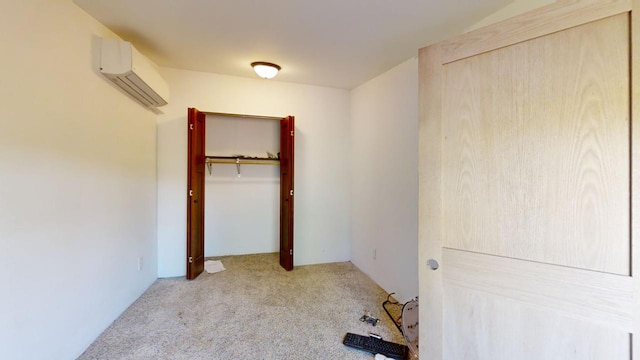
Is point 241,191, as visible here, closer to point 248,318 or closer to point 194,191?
point 194,191

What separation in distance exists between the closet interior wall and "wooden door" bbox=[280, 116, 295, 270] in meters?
0.43

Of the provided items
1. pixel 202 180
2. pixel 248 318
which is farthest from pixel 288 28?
pixel 248 318

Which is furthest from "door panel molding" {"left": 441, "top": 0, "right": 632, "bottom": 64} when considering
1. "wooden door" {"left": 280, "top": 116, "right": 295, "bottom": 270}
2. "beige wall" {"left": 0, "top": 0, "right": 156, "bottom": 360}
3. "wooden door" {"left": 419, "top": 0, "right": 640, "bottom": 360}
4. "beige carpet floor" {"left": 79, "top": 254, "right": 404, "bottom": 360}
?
"wooden door" {"left": 280, "top": 116, "right": 295, "bottom": 270}

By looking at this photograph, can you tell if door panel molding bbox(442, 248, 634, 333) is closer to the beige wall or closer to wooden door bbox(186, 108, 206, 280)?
the beige wall

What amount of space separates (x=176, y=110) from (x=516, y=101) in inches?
135

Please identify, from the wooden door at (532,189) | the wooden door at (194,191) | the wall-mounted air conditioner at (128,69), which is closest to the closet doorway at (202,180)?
the wooden door at (194,191)

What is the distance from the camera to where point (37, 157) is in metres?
1.58

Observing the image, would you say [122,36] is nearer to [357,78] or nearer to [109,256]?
[109,256]

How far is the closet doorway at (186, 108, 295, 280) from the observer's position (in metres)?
3.25

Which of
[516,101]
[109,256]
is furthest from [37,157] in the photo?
[516,101]

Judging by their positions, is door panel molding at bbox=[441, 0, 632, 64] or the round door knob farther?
the round door knob

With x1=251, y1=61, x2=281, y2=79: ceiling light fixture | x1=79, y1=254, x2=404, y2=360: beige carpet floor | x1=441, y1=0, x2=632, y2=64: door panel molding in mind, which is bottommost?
x1=79, y1=254, x2=404, y2=360: beige carpet floor

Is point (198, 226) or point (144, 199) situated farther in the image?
point (198, 226)

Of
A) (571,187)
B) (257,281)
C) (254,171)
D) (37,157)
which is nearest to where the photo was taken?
(571,187)
